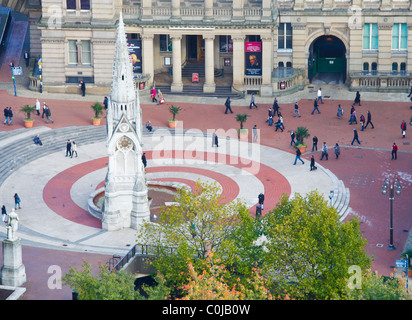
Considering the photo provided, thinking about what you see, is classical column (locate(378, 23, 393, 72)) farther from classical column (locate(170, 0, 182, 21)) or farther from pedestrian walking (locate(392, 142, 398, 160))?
pedestrian walking (locate(392, 142, 398, 160))

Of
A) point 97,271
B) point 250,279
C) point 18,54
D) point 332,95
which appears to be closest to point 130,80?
point 97,271

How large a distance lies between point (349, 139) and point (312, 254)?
3736 cm

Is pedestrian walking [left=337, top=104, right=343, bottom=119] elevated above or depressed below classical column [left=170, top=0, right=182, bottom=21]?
below

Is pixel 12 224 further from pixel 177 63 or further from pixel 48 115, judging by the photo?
pixel 177 63

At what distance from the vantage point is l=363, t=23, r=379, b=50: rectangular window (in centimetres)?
10650

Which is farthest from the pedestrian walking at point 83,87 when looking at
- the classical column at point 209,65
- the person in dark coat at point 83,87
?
the classical column at point 209,65

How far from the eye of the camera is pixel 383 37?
106 m

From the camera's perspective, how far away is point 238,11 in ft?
336

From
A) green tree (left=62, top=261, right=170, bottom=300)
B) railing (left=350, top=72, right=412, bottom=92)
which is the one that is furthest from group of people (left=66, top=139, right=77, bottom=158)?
railing (left=350, top=72, right=412, bottom=92)

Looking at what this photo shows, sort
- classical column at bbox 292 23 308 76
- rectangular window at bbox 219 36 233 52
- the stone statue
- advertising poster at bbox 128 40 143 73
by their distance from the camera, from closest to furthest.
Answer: the stone statue
advertising poster at bbox 128 40 143 73
classical column at bbox 292 23 308 76
rectangular window at bbox 219 36 233 52

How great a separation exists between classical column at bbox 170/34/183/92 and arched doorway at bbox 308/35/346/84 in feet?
48.3

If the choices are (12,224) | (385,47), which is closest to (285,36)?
(385,47)

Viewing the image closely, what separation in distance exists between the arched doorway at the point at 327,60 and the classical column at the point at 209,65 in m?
11.7

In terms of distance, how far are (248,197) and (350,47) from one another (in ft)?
113
